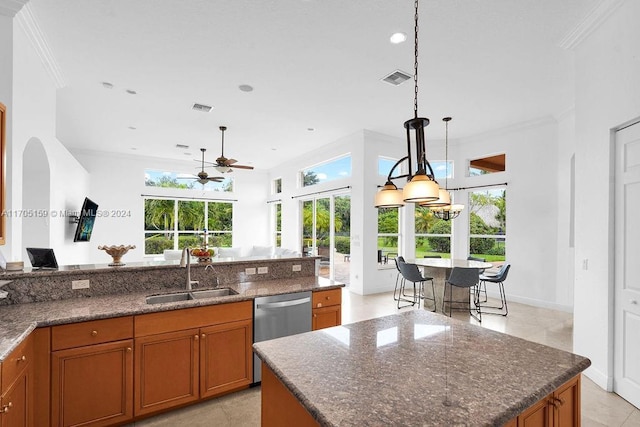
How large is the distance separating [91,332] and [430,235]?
6.39m

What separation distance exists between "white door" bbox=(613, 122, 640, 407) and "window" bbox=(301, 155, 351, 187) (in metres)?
4.69

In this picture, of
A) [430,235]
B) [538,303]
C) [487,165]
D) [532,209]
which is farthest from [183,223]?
[538,303]

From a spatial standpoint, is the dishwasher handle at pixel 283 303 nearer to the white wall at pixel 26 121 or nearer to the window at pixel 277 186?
the white wall at pixel 26 121

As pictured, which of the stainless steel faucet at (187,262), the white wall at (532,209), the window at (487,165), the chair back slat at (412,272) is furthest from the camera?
the window at (487,165)

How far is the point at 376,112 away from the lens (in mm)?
5211

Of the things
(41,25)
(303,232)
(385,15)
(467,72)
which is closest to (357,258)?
(303,232)

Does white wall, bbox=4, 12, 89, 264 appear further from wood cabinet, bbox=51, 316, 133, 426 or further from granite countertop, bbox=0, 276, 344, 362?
wood cabinet, bbox=51, 316, 133, 426

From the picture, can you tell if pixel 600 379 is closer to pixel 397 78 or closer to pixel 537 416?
pixel 537 416

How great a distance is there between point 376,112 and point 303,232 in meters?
4.24

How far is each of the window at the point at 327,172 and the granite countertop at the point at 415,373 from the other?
5468mm

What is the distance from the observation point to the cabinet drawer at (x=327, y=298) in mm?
3031

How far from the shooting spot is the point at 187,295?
280 cm

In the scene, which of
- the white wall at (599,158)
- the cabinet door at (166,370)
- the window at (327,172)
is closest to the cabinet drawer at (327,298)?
the cabinet door at (166,370)

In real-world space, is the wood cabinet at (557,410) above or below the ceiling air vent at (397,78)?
below
